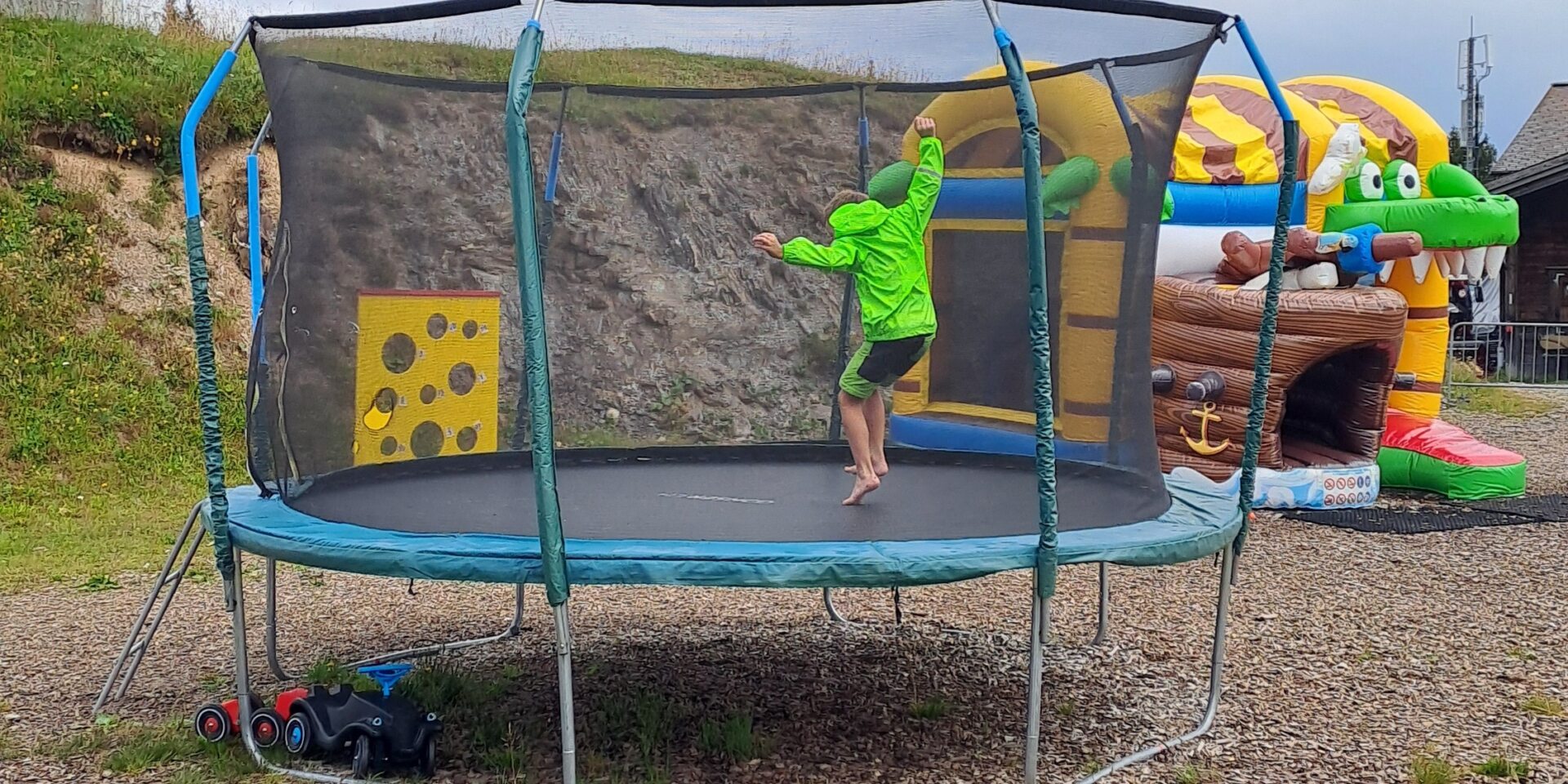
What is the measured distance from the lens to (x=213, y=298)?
834cm

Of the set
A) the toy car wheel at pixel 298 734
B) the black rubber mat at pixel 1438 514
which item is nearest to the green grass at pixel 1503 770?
the toy car wheel at pixel 298 734

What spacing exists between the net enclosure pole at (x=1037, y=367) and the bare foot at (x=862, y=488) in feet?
2.73

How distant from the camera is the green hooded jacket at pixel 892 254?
3.35m

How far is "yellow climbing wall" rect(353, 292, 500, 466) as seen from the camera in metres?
3.59

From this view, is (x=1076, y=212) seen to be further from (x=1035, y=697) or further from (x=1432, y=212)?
(x=1432, y=212)

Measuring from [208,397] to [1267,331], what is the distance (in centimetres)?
250

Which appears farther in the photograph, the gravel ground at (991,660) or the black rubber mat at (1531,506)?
the black rubber mat at (1531,506)

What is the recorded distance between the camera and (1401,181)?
265 inches

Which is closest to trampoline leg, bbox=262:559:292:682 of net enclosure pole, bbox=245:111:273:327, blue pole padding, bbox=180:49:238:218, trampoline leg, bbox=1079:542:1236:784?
net enclosure pole, bbox=245:111:273:327

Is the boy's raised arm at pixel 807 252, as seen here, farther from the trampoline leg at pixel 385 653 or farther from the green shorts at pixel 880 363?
the trampoline leg at pixel 385 653

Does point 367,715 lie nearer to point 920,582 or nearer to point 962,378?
point 920,582

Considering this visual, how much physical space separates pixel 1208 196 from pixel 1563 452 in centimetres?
399

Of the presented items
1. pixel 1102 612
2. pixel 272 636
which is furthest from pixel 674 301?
pixel 1102 612

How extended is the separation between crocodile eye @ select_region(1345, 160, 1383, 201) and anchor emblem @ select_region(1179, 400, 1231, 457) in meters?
1.39
